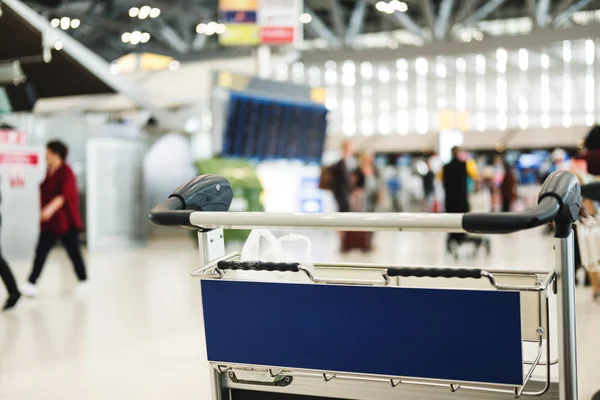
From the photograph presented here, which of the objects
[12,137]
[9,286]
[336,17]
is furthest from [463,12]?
[9,286]

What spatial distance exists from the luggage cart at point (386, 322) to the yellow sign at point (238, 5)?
11078 mm

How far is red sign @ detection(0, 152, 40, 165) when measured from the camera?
998cm

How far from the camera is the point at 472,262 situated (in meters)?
9.31

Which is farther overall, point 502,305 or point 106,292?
point 106,292

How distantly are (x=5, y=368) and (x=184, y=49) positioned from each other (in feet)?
80.9

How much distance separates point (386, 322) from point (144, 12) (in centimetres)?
2245

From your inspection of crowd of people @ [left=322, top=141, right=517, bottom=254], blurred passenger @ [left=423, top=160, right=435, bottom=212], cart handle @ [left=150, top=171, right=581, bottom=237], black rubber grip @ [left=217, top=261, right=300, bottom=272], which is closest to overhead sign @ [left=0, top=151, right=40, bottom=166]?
crowd of people @ [left=322, top=141, right=517, bottom=254]

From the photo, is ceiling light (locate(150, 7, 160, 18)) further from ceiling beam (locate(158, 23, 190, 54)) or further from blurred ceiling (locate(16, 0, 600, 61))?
ceiling beam (locate(158, 23, 190, 54))

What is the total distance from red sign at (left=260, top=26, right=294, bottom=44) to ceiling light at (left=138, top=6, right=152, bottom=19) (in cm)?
1090

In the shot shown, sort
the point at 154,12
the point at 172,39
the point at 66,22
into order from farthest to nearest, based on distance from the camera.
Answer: the point at 172,39 < the point at 154,12 < the point at 66,22

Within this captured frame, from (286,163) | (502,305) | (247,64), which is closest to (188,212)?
(502,305)

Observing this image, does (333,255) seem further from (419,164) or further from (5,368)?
(419,164)

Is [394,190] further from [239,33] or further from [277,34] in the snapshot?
[239,33]

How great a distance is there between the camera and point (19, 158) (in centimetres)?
1016
